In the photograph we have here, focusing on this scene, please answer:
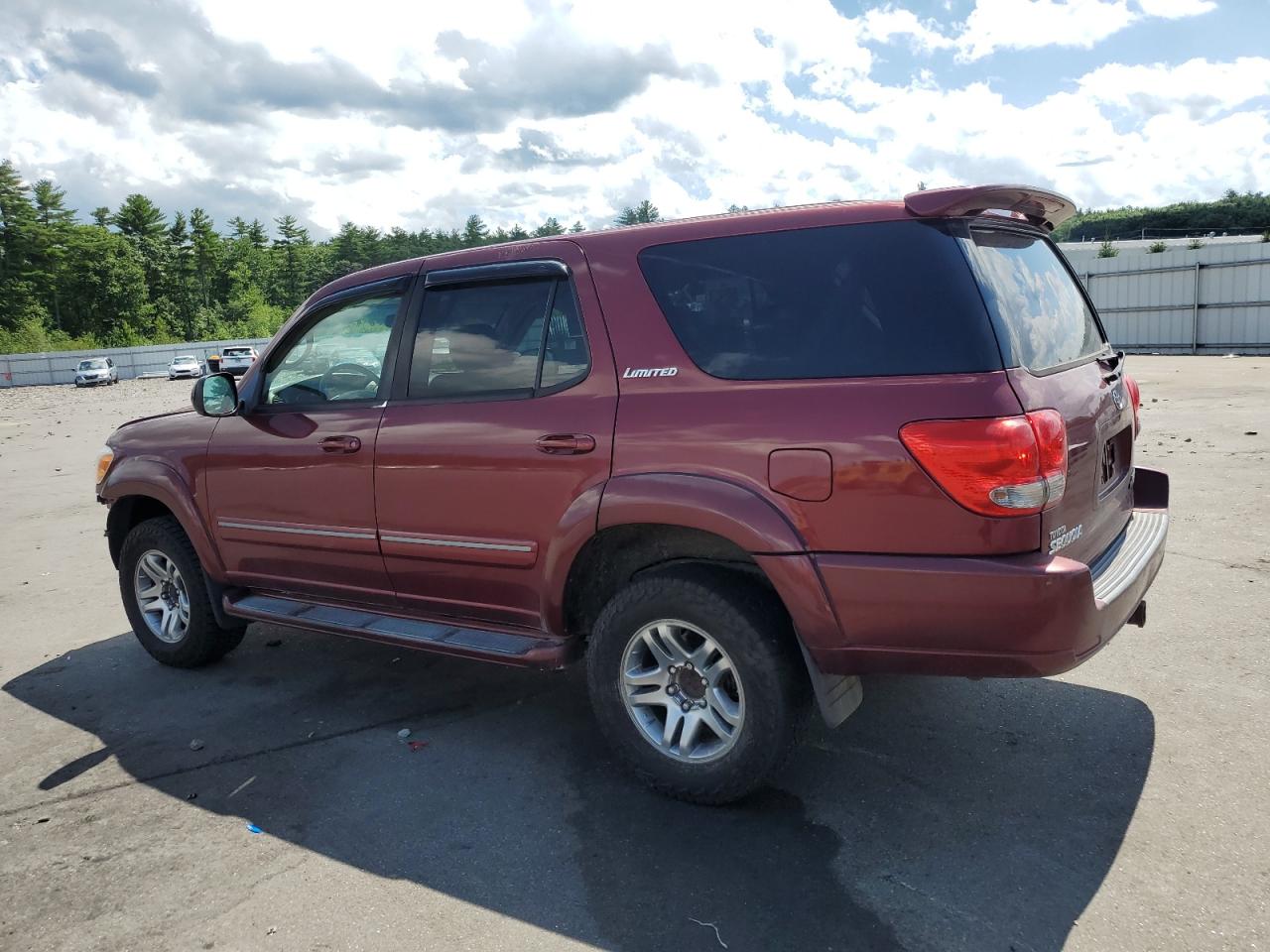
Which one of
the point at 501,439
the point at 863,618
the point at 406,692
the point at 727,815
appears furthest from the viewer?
the point at 406,692

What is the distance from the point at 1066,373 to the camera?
3148mm

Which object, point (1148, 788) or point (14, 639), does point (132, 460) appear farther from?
point (1148, 788)

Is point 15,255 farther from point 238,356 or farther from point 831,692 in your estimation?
point 831,692

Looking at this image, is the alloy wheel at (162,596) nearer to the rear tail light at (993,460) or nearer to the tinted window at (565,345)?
the tinted window at (565,345)

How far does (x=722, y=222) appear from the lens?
3.34 metres

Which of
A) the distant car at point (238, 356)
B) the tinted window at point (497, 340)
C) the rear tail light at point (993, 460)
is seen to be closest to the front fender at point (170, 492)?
the tinted window at point (497, 340)

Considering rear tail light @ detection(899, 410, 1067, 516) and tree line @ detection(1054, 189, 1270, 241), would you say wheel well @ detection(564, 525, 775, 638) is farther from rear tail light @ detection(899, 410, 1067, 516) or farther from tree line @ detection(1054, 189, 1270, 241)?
tree line @ detection(1054, 189, 1270, 241)

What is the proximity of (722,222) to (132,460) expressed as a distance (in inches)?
140

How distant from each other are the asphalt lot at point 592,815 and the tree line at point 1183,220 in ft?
256

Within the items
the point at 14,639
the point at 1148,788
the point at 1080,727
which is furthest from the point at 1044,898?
the point at 14,639

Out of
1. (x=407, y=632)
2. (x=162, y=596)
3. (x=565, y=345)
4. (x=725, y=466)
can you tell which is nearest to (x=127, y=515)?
(x=162, y=596)

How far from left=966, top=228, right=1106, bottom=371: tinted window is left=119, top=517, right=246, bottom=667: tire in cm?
404

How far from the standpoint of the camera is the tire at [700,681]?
311cm

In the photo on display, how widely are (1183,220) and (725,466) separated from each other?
292ft
